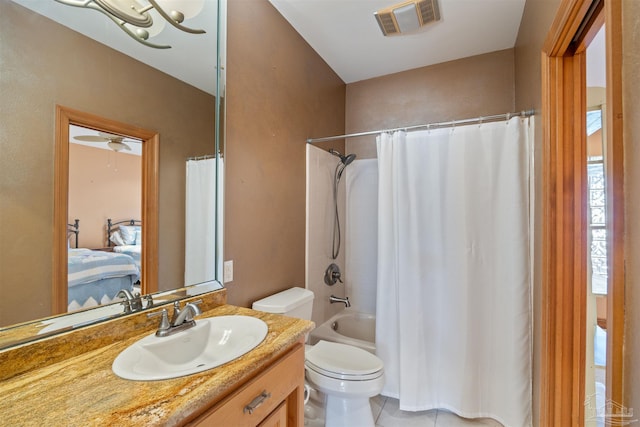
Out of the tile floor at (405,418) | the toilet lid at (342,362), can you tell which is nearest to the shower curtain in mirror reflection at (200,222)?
the toilet lid at (342,362)

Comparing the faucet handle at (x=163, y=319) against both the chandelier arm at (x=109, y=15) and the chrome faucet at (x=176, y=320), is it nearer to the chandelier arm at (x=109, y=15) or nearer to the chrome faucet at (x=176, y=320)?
the chrome faucet at (x=176, y=320)

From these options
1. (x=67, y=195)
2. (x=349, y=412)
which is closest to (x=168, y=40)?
(x=67, y=195)

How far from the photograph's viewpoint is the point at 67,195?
0.90 meters

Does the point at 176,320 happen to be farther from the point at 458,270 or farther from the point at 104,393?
the point at 458,270

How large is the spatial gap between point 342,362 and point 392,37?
90.4 inches

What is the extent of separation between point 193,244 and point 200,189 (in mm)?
271

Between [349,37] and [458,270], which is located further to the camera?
A: [349,37]

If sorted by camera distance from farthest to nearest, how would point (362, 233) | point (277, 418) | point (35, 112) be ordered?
point (362, 233), point (277, 418), point (35, 112)

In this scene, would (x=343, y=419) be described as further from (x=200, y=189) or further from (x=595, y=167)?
(x=595, y=167)

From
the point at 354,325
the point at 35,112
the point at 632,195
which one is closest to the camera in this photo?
the point at 632,195

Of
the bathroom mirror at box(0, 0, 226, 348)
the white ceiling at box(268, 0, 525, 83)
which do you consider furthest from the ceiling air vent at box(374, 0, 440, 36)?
the bathroom mirror at box(0, 0, 226, 348)

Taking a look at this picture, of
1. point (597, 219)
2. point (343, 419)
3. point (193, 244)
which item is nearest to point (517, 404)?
point (343, 419)

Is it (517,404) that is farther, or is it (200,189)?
(517,404)

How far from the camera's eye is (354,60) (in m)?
2.45
